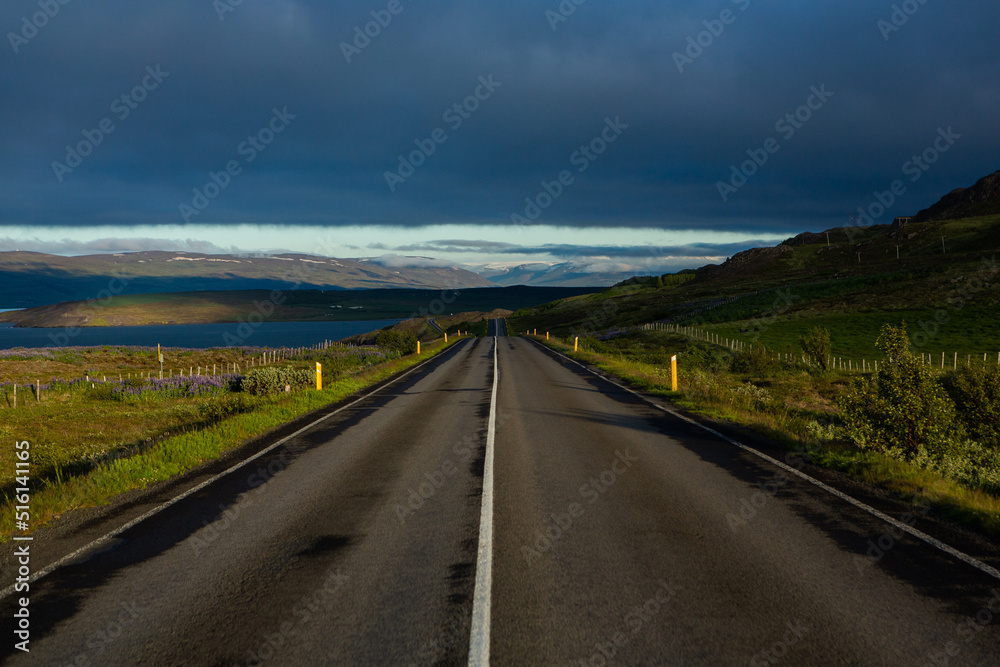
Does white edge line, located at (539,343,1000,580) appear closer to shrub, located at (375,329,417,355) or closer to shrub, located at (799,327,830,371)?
shrub, located at (799,327,830,371)

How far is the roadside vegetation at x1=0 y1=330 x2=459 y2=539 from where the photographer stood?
27.7 ft

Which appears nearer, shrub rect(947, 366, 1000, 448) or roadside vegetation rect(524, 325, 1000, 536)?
roadside vegetation rect(524, 325, 1000, 536)

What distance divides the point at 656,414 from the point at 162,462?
1121cm

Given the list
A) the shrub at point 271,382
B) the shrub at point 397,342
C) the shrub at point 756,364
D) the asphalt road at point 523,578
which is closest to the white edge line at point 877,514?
the asphalt road at point 523,578

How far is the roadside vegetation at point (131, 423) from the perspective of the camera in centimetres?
845

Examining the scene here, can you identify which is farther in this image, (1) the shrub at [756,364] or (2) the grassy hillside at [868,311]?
(2) the grassy hillside at [868,311]

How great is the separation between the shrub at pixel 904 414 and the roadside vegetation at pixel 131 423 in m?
12.4

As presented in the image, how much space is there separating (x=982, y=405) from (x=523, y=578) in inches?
638

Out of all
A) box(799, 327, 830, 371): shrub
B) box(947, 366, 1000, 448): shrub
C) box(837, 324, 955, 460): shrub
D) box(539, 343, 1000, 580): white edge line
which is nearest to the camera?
box(539, 343, 1000, 580): white edge line

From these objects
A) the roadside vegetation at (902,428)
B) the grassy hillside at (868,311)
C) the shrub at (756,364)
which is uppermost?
the grassy hillside at (868,311)

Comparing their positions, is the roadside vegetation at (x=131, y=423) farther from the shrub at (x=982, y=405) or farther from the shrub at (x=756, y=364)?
the shrub at (x=756, y=364)

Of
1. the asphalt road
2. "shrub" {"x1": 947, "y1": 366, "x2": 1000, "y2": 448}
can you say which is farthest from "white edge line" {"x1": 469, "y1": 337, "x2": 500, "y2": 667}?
"shrub" {"x1": 947, "y1": 366, "x2": 1000, "y2": 448}

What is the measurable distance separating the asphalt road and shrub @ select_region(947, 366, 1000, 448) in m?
10.2

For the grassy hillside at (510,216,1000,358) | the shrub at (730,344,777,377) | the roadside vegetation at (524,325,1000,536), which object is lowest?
the shrub at (730,344,777,377)
